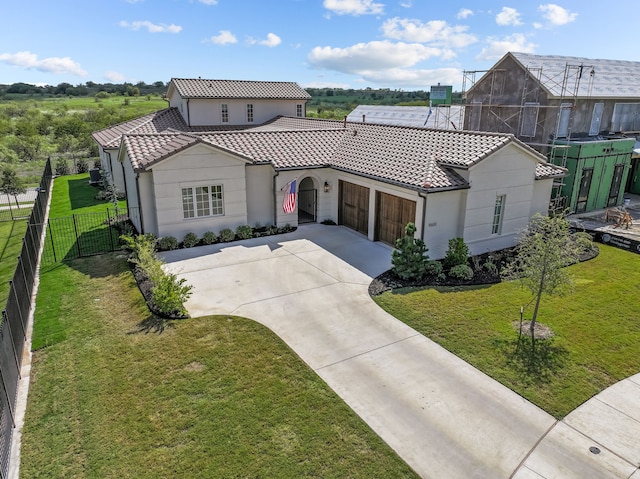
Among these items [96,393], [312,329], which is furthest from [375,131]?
[96,393]

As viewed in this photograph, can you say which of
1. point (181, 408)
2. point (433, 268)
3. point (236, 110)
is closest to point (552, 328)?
point (433, 268)

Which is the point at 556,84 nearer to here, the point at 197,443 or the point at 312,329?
the point at 312,329

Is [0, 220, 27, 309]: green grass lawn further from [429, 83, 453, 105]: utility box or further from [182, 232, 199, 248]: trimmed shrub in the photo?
[429, 83, 453, 105]: utility box

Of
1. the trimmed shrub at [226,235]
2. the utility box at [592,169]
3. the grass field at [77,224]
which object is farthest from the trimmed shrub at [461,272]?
the grass field at [77,224]

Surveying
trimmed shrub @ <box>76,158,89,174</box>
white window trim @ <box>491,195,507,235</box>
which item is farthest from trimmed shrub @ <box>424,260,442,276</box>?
trimmed shrub @ <box>76,158,89,174</box>

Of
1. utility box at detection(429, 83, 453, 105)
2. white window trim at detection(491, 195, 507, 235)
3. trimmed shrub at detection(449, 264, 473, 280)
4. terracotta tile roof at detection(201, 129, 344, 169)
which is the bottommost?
trimmed shrub at detection(449, 264, 473, 280)

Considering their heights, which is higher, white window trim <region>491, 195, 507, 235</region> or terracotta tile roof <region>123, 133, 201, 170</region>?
terracotta tile roof <region>123, 133, 201, 170</region>

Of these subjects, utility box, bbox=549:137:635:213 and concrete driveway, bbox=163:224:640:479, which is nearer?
concrete driveway, bbox=163:224:640:479
